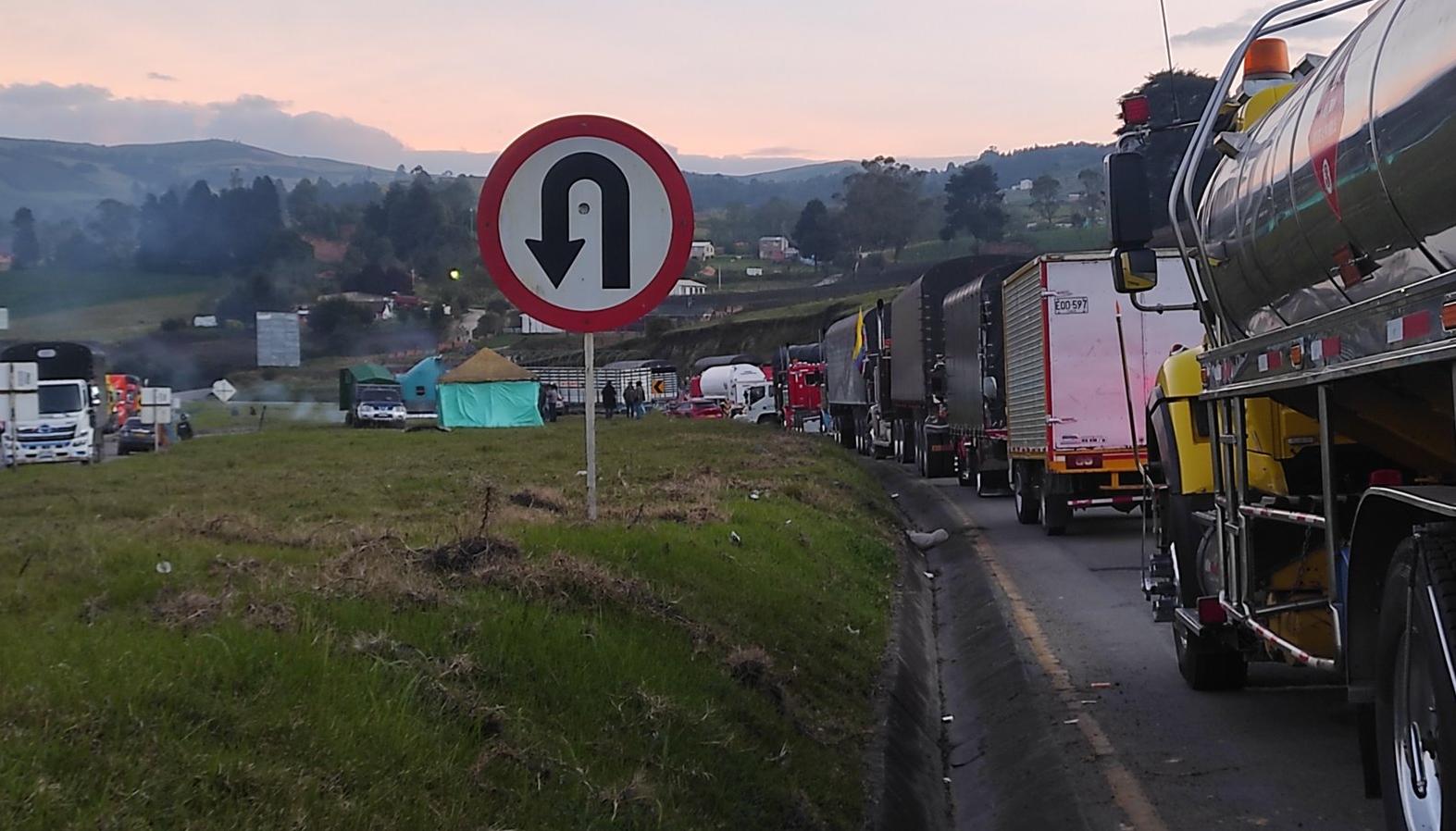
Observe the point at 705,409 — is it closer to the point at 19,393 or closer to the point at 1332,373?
the point at 19,393

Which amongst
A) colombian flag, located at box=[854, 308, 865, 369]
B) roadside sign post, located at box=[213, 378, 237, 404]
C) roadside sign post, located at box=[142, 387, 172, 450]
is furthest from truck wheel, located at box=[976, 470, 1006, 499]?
roadside sign post, located at box=[213, 378, 237, 404]

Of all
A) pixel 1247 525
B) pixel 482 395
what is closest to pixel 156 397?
pixel 482 395

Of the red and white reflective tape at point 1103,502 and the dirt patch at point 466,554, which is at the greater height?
the dirt patch at point 466,554

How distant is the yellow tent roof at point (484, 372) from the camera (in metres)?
58.5

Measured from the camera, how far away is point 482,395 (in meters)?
58.7

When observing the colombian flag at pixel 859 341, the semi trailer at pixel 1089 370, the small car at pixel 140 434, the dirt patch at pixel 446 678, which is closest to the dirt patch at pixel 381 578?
the dirt patch at pixel 446 678

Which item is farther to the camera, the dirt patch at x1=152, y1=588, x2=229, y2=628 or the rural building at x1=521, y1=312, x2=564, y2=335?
the rural building at x1=521, y1=312, x2=564, y2=335

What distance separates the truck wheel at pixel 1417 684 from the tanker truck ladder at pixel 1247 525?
20.0 inches

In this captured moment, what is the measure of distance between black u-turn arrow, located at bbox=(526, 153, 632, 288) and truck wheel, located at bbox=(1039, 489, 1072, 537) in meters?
11.9

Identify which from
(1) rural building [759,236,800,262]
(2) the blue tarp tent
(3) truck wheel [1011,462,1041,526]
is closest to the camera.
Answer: (3) truck wheel [1011,462,1041,526]

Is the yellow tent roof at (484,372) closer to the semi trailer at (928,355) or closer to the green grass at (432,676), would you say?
the semi trailer at (928,355)

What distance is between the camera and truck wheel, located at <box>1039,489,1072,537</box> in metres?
18.3

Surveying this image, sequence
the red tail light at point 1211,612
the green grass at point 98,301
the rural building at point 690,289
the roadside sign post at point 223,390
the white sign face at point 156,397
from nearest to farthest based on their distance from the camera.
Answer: the red tail light at point 1211,612
the white sign face at point 156,397
the roadside sign post at point 223,390
the green grass at point 98,301
the rural building at point 690,289

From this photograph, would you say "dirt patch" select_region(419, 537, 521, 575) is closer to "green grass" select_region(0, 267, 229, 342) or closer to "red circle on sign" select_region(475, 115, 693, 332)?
"red circle on sign" select_region(475, 115, 693, 332)
